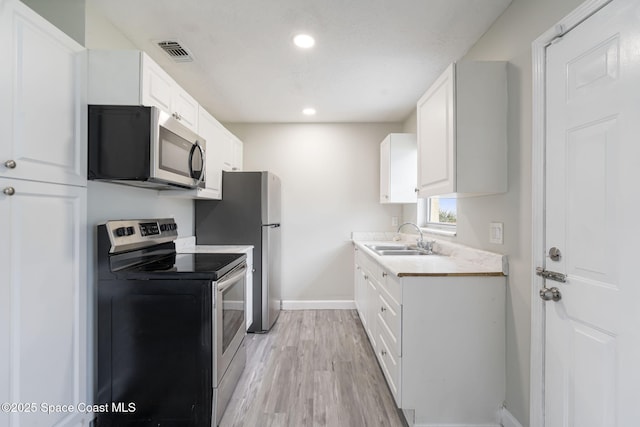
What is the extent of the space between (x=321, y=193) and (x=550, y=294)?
2.79 metres

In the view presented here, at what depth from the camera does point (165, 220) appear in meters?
2.22

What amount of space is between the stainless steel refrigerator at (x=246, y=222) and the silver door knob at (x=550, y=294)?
2312 millimetres

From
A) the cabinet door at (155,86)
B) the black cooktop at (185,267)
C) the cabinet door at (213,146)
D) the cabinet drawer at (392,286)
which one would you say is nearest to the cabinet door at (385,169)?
the cabinet drawer at (392,286)

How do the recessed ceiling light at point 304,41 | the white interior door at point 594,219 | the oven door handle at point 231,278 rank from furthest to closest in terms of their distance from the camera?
the recessed ceiling light at point 304,41 → the oven door handle at point 231,278 → the white interior door at point 594,219

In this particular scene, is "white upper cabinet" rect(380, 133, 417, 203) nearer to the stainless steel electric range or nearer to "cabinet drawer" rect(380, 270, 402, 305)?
"cabinet drawer" rect(380, 270, 402, 305)

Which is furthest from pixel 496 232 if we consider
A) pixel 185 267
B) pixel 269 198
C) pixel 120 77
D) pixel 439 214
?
pixel 120 77

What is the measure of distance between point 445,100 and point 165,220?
214 cm

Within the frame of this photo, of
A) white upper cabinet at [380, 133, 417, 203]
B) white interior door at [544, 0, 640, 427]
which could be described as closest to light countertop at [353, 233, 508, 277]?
white interior door at [544, 0, 640, 427]

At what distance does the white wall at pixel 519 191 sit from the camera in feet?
4.98

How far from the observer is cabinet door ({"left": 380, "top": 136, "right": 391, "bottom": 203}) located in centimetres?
326

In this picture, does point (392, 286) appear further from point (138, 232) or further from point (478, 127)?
point (138, 232)

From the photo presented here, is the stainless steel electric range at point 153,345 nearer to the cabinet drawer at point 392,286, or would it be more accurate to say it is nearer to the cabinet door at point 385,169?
the cabinet drawer at point 392,286

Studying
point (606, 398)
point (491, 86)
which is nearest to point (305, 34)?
point (491, 86)

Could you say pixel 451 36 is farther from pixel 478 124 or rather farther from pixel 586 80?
pixel 586 80
